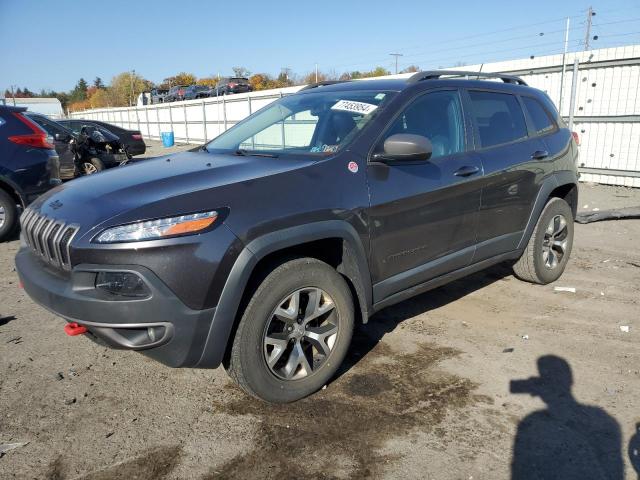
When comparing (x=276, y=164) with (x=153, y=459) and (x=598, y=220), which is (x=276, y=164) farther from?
(x=598, y=220)

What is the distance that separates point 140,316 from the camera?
2408mm

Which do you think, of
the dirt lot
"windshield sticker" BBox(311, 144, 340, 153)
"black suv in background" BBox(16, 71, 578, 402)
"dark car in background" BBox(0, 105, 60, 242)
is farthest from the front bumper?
"dark car in background" BBox(0, 105, 60, 242)

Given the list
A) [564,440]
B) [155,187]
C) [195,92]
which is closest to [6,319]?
[155,187]

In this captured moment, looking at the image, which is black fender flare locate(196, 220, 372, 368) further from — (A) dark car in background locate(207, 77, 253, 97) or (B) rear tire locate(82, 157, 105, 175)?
(A) dark car in background locate(207, 77, 253, 97)

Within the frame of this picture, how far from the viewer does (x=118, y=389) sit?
3.14m

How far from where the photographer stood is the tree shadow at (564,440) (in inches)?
93.7

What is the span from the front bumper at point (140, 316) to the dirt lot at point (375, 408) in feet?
1.73

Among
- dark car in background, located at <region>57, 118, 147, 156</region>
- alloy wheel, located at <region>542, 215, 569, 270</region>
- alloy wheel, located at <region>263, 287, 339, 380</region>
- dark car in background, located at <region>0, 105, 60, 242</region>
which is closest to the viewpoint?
alloy wheel, located at <region>263, 287, 339, 380</region>

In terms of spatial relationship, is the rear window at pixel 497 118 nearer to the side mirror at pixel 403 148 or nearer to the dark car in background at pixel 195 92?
the side mirror at pixel 403 148

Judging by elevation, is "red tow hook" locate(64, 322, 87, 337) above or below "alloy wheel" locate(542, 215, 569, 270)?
above

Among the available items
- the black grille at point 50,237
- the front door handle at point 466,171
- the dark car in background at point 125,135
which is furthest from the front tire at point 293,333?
the dark car in background at point 125,135

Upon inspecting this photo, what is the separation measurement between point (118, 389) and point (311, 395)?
1.20 m

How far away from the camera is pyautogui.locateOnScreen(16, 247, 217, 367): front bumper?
2398 millimetres

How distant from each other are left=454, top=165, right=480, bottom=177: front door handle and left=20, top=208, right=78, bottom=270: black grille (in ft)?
8.20
